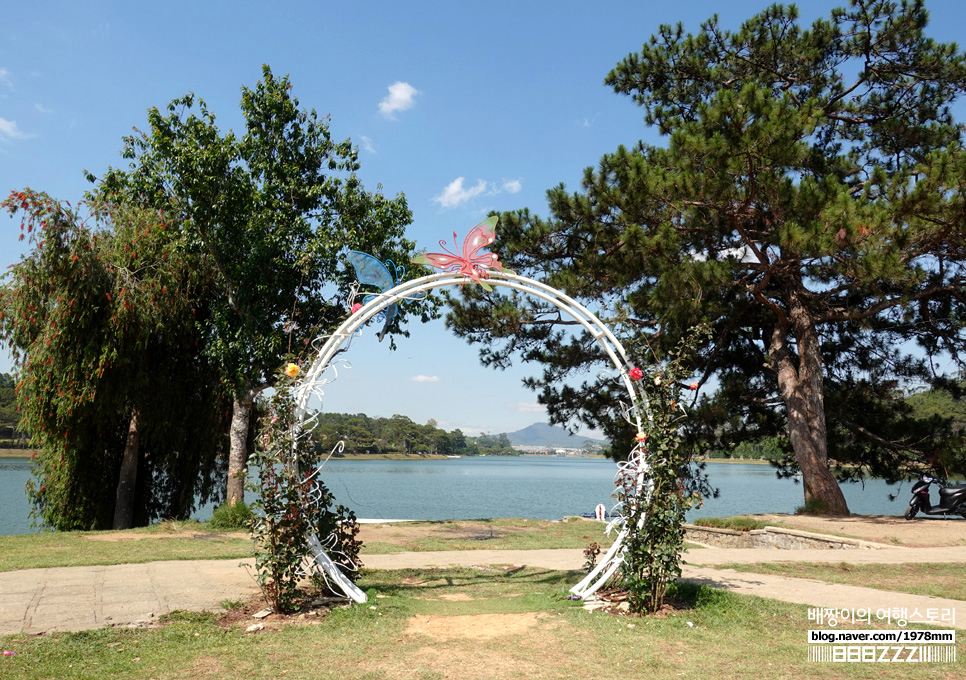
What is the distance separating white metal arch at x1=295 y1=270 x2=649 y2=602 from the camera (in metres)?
5.48

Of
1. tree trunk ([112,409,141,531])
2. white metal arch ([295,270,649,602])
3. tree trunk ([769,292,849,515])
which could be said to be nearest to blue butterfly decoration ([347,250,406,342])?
white metal arch ([295,270,649,602])

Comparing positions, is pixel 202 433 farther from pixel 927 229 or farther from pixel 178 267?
pixel 927 229

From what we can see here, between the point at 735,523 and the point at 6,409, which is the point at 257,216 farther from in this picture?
the point at 6,409

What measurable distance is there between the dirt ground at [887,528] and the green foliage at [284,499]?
328 inches

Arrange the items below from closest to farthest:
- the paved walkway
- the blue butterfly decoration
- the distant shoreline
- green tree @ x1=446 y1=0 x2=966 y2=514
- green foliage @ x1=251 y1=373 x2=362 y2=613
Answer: the paved walkway → green foliage @ x1=251 y1=373 x2=362 y2=613 → the blue butterfly decoration → green tree @ x1=446 y1=0 x2=966 y2=514 → the distant shoreline

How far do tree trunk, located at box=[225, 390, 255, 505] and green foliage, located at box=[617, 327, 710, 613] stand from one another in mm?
8163

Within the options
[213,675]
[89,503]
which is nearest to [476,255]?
[213,675]

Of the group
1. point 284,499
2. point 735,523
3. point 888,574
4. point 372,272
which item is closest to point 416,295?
point 372,272

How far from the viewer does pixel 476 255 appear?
6.00 metres

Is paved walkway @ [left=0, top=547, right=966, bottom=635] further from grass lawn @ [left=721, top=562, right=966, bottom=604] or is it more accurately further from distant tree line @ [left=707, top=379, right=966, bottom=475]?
distant tree line @ [left=707, top=379, right=966, bottom=475]

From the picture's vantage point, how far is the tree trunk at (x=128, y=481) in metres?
11.9

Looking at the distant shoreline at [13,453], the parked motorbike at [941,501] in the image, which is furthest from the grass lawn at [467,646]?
the distant shoreline at [13,453]

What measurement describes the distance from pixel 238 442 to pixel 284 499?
6.99 m

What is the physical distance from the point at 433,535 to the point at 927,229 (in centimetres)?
893
